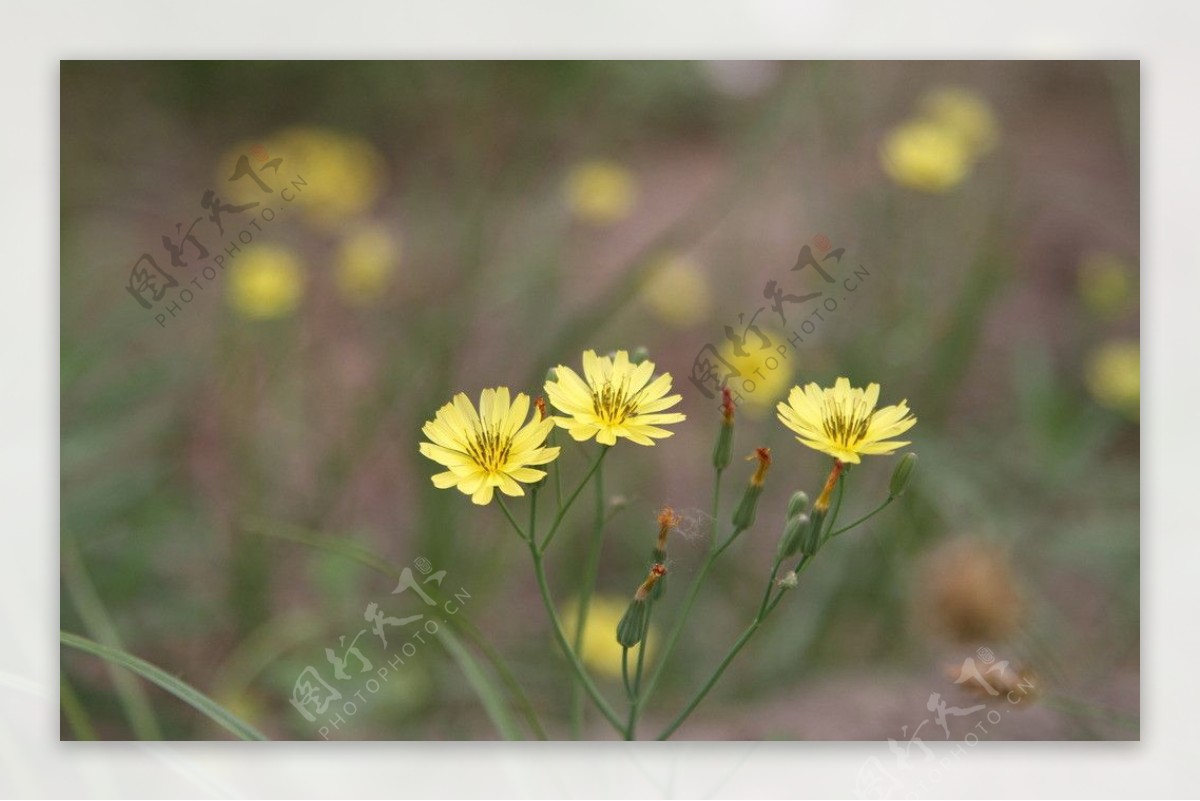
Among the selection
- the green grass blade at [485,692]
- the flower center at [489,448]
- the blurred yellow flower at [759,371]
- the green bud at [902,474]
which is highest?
the blurred yellow flower at [759,371]

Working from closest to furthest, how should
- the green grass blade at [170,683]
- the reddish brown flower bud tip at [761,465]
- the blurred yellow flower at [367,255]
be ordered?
the reddish brown flower bud tip at [761,465], the green grass blade at [170,683], the blurred yellow flower at [367,255]

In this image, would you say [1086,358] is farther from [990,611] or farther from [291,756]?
[291,756]

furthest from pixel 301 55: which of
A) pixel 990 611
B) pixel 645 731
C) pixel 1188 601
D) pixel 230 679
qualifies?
pixel 1188 601

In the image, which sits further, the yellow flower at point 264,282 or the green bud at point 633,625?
the yellow flower at point 264,282

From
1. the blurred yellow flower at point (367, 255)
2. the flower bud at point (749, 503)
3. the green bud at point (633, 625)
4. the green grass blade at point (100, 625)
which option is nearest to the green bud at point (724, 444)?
the flower bud at point (749, 503)

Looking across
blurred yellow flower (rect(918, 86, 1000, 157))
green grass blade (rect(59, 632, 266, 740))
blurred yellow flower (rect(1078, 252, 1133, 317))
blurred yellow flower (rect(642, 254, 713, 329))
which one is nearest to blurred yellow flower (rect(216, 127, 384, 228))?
blurred yellow flower (rect(642, 254, 713, 329))

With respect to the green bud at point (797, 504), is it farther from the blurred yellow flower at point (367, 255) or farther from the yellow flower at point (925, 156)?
the blurred yellow flower at point (367, 255)

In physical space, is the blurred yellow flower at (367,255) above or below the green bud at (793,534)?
above
